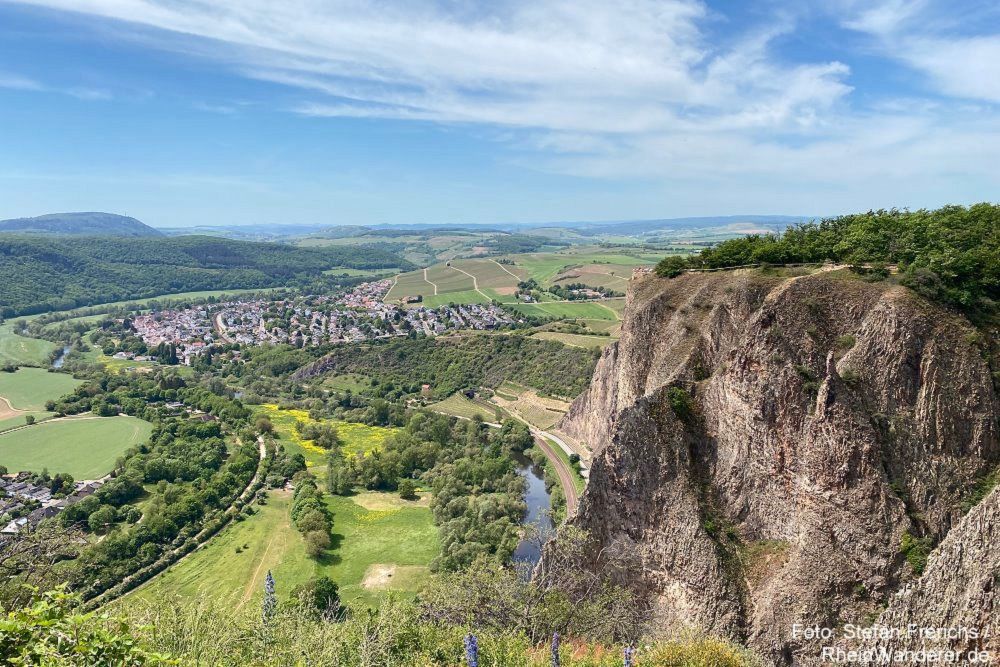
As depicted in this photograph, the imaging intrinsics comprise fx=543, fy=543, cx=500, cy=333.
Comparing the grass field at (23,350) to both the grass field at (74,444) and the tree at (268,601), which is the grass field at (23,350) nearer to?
the grass field at (74,444)

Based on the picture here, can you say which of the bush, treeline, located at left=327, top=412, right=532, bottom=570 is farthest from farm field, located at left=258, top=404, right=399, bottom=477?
the bush

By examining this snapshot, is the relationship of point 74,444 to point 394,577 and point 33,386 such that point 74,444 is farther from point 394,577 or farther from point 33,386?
point 394,577

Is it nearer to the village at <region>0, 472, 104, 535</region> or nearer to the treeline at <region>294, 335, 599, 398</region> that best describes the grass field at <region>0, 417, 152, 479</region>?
the village at <region>0, 472, 104, 535</region>

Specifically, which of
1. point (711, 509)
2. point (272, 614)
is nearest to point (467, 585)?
point (272, 614)

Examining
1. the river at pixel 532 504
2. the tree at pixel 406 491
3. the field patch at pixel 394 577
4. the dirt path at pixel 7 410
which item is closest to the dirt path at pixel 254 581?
the field patch at pixel 394 577

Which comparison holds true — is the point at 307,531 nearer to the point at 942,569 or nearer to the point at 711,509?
the point at 711,509

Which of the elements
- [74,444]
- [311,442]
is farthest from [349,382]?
[74,444]

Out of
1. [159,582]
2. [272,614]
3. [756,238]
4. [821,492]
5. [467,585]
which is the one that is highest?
[756,238]
